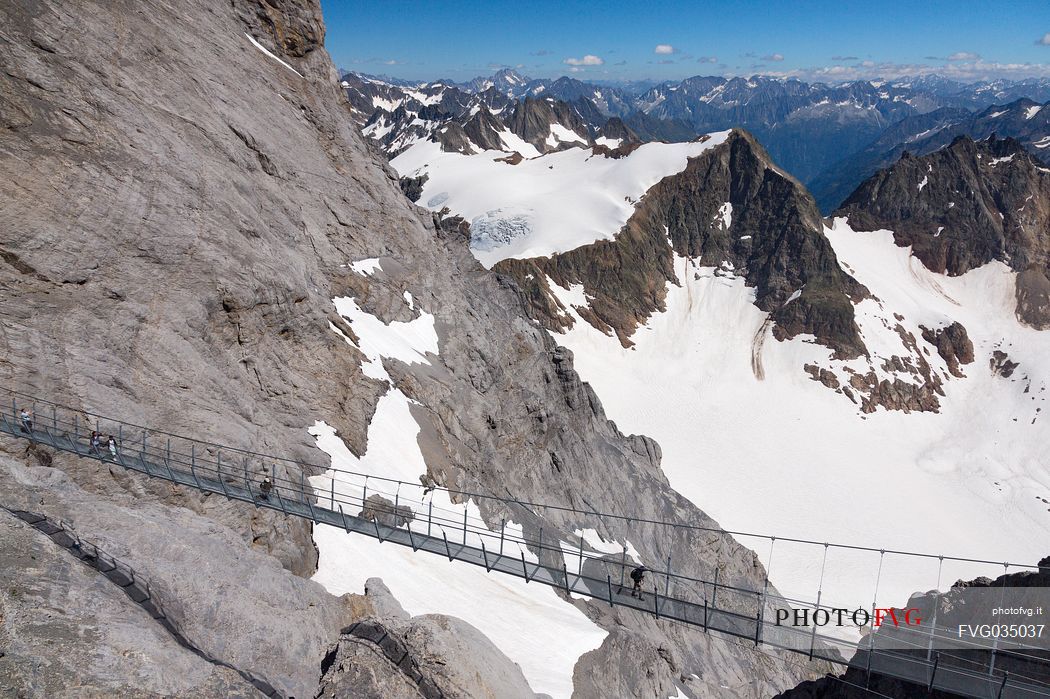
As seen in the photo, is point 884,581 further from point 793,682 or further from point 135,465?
point 135,465

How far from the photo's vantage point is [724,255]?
355ft

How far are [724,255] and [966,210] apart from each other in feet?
169

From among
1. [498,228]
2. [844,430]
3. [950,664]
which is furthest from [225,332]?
[498,228]

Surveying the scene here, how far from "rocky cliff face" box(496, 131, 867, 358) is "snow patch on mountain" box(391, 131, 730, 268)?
3048 mm

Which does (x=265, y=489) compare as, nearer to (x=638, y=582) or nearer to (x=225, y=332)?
(x=225, y=332)

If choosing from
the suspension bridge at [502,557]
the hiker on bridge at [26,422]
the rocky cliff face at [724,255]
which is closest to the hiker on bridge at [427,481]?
the suspension bridge at [502,557]

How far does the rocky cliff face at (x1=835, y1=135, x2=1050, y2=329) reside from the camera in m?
115

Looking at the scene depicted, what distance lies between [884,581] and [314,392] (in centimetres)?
5036

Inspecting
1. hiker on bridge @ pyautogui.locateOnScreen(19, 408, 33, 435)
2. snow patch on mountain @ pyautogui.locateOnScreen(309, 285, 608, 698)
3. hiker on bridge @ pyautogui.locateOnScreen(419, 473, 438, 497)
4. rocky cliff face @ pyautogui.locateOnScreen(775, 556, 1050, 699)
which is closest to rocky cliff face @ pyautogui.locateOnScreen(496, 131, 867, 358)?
snow patch on mountain @ pyautogui.locateOnScreen(309, 285, 608, 698)

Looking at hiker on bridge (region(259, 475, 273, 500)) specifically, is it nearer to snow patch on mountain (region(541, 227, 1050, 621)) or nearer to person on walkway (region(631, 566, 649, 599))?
person on walkway (region(631, 566, 649, 599))

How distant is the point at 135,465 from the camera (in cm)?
1627

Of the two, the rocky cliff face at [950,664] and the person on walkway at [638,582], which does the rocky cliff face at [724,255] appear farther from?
the person on walkway at [638,582]

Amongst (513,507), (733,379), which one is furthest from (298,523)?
(733,379)

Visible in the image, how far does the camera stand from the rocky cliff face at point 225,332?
46.8 ft
